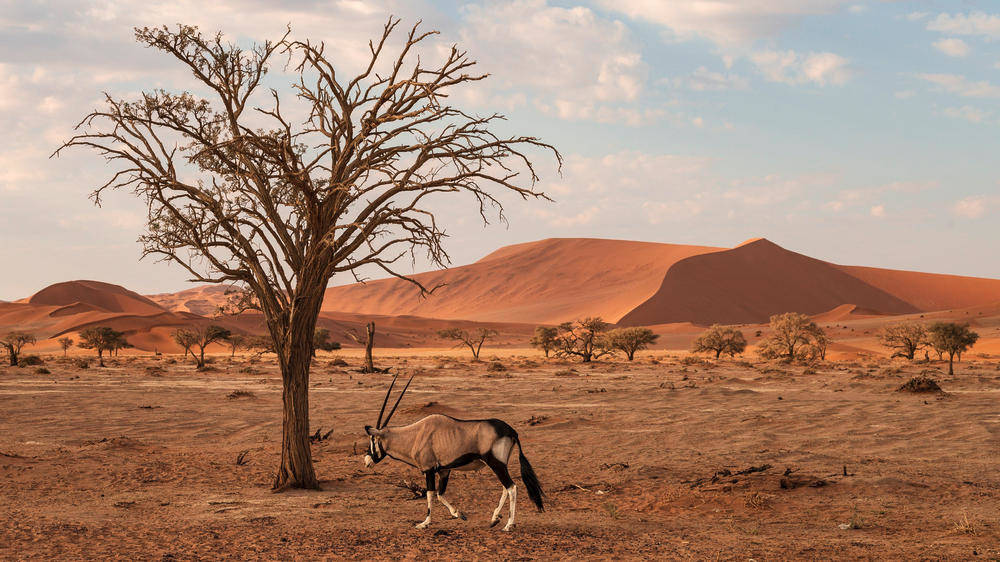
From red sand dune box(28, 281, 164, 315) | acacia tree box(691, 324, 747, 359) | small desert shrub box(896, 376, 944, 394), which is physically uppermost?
red sand dune box(28, 281, 164, 315)

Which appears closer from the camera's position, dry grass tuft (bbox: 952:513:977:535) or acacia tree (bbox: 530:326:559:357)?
dry grass tuft (bbox: 952:513:977:535)

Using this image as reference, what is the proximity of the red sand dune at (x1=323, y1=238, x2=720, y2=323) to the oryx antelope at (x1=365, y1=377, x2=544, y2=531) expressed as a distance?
104499mm

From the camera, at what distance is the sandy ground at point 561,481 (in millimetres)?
7398

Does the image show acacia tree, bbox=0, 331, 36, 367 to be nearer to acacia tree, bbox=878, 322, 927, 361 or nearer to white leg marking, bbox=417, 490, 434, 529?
white leg marking, bbox=417, 490, 434, 529

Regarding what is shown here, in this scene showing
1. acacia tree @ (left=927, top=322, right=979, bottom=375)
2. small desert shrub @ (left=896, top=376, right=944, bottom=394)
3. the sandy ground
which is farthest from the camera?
acacia tree @ (left=927, top=322, right=979, bottom=375)

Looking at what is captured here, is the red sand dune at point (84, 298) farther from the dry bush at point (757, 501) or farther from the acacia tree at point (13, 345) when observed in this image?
the dry bush at point (757, 501)

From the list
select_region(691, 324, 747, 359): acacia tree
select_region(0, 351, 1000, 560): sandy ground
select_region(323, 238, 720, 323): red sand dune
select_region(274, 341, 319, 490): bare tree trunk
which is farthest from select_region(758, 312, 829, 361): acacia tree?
select_region(323, 238, 720, 323): red sand dune

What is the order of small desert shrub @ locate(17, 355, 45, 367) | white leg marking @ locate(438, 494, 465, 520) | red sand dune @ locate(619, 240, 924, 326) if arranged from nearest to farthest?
white leg marking @ locate(438, 494, 465, 520) → small desert shrub @ locate(17, 355, 45, 367) → red sand dune @ locate(619, 240, 924, 326)

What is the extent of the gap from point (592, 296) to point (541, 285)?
75.5ft

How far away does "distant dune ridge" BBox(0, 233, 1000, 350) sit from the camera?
302ft

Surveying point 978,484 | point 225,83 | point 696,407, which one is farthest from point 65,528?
point 696,407

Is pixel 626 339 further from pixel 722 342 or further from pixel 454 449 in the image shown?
pixel 454 449

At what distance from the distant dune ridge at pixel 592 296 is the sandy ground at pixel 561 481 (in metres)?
56.9

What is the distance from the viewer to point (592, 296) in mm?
135750
